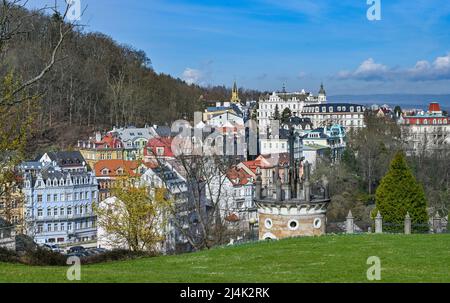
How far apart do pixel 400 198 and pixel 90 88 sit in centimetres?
6633

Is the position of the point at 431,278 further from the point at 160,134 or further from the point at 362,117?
the point at 362,117

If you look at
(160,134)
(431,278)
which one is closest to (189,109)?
(160,134)

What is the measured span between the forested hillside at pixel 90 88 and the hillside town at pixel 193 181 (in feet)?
14.4

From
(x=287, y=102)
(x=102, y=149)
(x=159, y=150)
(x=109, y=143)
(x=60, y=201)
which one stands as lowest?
(x=60, y=201)

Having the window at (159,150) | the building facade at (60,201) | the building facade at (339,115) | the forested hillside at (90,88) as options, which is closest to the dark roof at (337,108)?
the building facade at (339,115)

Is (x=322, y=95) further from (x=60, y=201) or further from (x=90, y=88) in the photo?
(x=60, y=201)

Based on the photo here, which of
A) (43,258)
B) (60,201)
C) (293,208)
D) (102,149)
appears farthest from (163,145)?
(43,258)

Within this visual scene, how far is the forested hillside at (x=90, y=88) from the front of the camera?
83250 millimetres

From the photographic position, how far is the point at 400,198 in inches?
1455

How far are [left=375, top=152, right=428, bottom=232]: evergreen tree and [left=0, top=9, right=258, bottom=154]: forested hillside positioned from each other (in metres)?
43.0

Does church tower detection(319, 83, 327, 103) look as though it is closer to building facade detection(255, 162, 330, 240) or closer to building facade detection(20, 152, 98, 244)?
building facade detection(20, 152, 98, 244)

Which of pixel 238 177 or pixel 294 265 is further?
pixel 238 177

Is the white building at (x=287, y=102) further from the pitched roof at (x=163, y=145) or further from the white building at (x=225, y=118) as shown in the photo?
the pitched roof at (x=163, y=145)

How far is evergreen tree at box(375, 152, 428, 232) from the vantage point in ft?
119
